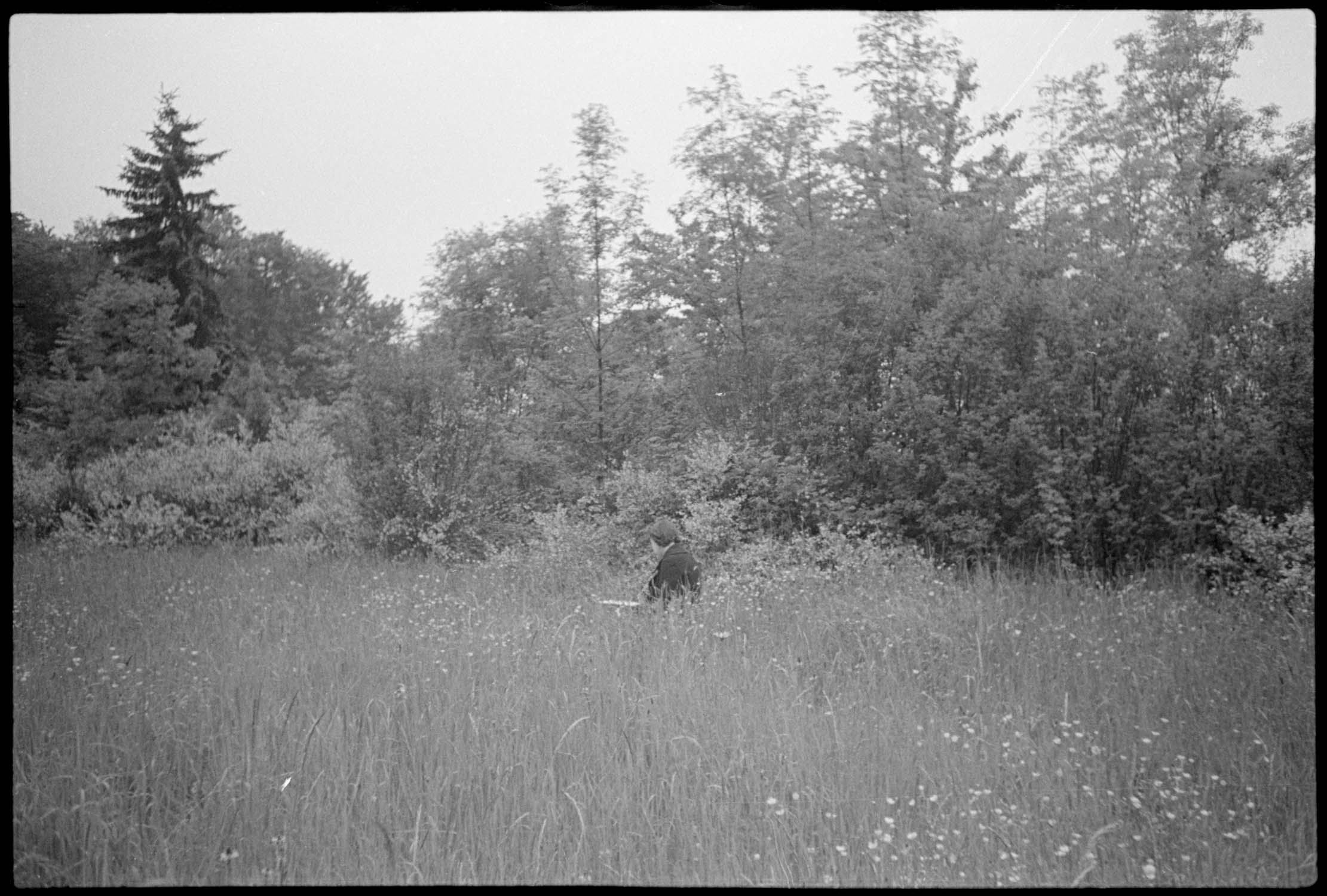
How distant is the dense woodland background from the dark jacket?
307 cm

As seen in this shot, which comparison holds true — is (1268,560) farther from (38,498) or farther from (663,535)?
(38,498)

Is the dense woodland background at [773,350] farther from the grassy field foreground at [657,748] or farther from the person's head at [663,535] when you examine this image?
the person's head at [663,535]

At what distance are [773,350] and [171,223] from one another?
249 inches

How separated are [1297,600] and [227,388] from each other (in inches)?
475

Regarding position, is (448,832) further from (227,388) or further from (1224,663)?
(227,388)

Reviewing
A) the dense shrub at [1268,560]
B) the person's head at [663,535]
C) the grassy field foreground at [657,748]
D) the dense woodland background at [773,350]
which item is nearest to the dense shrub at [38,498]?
the dense woodland background at [773,350]

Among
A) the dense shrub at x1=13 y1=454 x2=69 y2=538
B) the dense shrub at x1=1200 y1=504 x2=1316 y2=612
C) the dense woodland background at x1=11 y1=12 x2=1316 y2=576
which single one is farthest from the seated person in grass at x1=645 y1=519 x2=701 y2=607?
the dense shrub at x1=13 y1=454 x2=69 y2=538

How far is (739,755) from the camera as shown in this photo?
11.0 feet

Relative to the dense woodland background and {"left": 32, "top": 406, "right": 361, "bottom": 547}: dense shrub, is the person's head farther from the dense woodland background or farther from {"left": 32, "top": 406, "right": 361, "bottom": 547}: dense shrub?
{"left": 32, "top": 406, "right": 361, "bottom": 547}: dense shrub

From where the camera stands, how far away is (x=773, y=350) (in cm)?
906

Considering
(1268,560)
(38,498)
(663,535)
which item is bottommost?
(1268,560)

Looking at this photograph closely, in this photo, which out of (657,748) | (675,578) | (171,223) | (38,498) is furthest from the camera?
(38,498)

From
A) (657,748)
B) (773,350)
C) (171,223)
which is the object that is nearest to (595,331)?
(773,350)

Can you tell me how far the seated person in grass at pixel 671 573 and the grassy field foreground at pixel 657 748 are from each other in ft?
0.75
